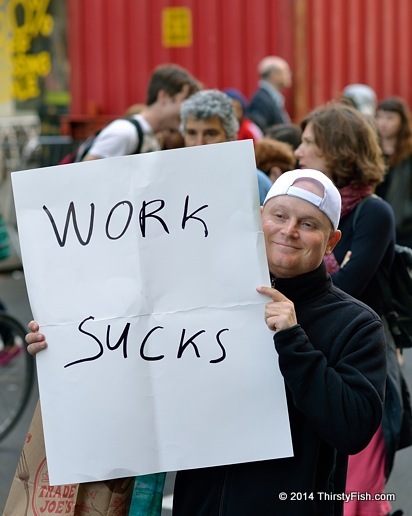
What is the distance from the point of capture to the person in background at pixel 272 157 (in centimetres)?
479

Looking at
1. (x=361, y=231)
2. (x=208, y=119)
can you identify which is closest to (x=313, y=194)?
(x=361, y=231)

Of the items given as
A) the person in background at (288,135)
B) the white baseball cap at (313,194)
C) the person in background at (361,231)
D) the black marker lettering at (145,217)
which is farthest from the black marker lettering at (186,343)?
the person in background at (288,135)

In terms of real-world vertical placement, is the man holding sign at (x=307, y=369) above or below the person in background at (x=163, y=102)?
below

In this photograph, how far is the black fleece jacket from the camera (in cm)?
231

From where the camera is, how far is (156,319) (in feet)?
7.94

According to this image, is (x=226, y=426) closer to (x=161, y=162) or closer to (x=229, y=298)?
(x=229, y=298)

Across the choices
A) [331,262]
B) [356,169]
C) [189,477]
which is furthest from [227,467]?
[356,169]

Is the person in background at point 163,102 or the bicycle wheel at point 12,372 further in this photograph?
the person in background at point 163,102

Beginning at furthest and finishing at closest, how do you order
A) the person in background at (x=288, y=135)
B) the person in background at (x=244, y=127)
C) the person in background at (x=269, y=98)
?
the person in background at (x=269, y=98) < the person in background at (x=244, y=127) < the person in background at (x=288, y=135)

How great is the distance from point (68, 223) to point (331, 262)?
150 cm

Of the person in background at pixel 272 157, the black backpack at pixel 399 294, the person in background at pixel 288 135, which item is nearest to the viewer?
the black backpack at pixel 399 294

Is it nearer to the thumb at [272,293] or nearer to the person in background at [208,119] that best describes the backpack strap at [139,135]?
the person in background at [208,119]

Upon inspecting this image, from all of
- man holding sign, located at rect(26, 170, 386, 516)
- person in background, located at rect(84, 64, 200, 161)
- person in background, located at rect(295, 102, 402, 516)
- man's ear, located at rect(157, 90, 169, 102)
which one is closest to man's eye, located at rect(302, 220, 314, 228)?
man holding sign, located at rect(26, 170, 386, 516)

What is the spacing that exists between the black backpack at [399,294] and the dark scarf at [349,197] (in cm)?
3
